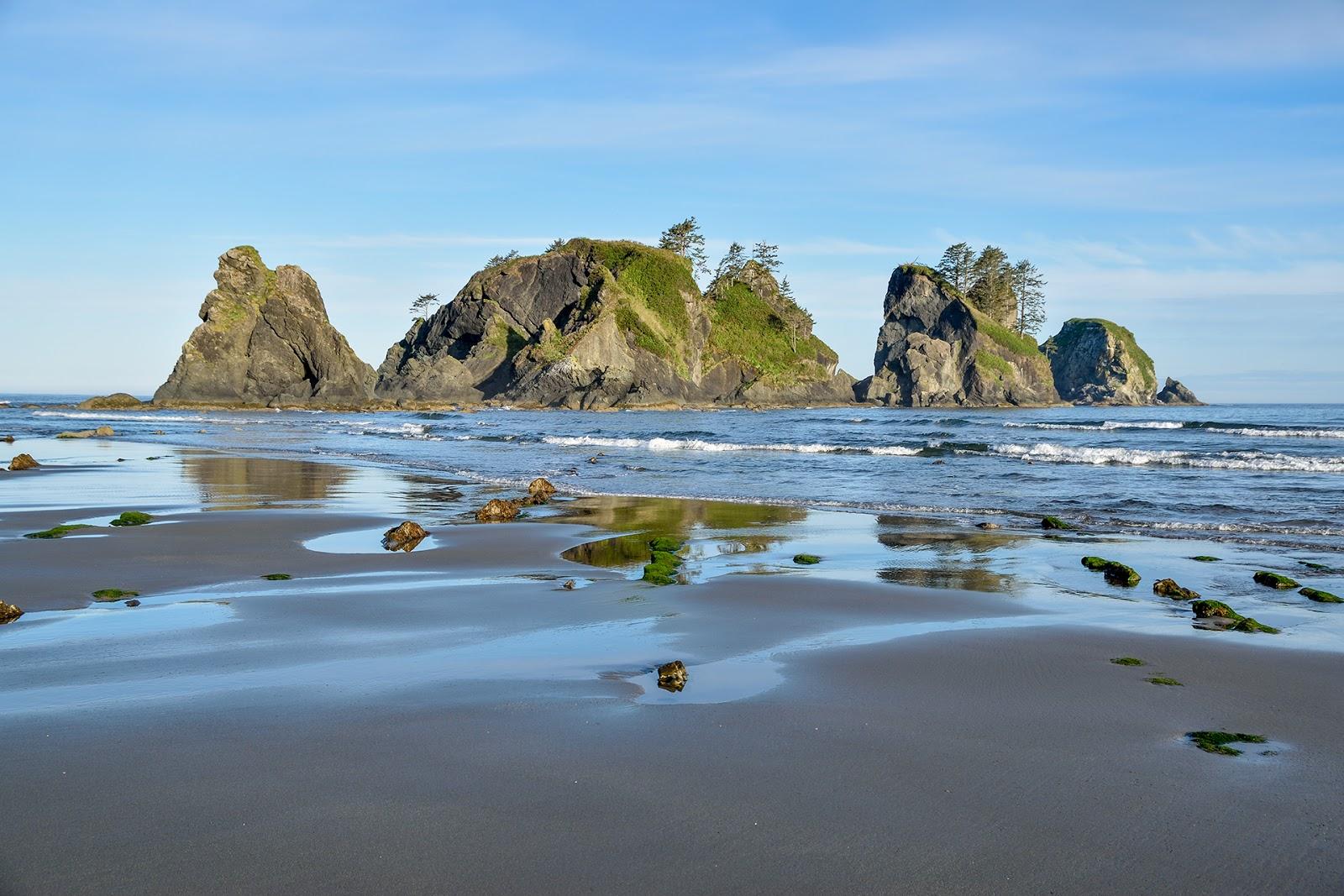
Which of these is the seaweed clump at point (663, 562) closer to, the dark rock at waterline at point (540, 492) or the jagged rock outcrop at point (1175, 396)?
the dark rock at waterline at point (540, 492)

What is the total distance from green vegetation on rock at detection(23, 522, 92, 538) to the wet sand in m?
3.00

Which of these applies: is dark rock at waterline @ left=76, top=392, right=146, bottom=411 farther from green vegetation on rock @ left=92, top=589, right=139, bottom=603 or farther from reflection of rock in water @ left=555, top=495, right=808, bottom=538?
green vegetation on rock @ left=92, top=589, right=139, bottom=603

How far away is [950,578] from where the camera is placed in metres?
8.22

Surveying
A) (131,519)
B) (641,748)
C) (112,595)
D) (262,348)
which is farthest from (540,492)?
(262,348)

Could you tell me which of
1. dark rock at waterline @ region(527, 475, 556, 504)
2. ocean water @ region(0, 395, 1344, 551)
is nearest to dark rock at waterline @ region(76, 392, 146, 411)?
ocean water @ region(0, 395, 1344, 551)

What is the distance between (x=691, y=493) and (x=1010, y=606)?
31.5ft

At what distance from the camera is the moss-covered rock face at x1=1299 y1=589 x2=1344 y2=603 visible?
7.10 meters

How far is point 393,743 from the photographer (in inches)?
147

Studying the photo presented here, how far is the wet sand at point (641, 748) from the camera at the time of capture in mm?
2805

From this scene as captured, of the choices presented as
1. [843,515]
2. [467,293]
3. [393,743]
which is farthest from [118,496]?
[467,293]

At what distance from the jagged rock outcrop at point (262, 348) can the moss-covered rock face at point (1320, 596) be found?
243ft

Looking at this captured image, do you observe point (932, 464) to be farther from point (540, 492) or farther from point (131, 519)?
point (131, 519)

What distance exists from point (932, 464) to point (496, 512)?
44.7 ft

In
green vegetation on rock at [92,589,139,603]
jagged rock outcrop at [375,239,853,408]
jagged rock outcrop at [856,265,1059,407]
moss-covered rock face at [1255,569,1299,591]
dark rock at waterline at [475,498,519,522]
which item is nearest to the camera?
green vegetation on rock at [92,589,139,603]
